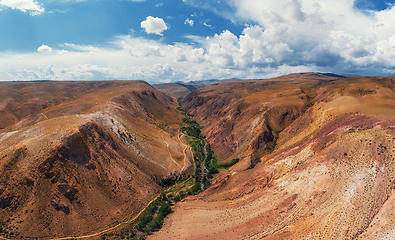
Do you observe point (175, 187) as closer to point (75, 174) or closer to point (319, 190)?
point (75, 174)

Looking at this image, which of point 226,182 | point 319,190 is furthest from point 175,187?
point 319,190

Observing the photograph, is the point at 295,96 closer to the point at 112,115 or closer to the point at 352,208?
the point at 352,208

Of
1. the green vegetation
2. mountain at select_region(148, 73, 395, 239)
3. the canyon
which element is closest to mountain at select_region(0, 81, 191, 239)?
the canyon

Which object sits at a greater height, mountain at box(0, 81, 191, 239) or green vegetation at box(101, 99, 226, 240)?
mountain at box(0, 81, 191, 239)

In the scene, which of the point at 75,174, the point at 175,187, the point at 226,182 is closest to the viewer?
the point at 75,174

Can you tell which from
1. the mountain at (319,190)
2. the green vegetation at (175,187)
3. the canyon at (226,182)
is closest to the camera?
the mountain at (319,190)

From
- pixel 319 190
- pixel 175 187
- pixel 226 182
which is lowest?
pixel 175 187

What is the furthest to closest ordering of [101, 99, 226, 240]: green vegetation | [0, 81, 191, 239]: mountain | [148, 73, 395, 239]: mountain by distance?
[101, 99, 226, 240]: green vegetation, [0, 81, 191, 239]: mountain, [148, 73, 395, 239]: mountain

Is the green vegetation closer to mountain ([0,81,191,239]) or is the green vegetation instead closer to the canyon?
the canyon

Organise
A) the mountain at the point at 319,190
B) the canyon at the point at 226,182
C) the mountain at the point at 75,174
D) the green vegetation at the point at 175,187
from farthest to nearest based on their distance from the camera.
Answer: the green vegetation at the point at 175,187 → the mountain at the point at 75,174 → the canyon at the point at 226,182 → the mountain at the point at 319,190

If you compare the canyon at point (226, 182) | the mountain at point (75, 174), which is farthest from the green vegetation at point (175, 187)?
the mountain at point (75, 174)

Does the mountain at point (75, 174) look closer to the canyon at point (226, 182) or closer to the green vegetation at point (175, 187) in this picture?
the canyon at point (226, 182)
